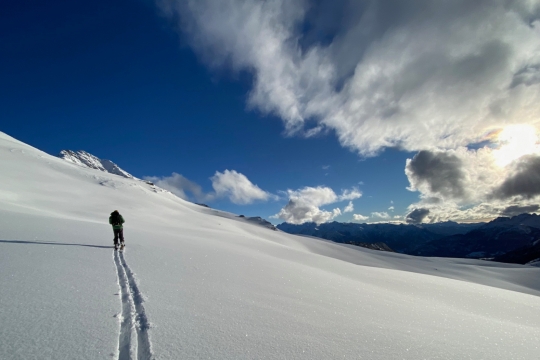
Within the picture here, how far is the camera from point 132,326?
4.85 m

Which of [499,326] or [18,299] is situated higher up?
[18,299]

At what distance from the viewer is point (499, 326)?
886 centimetres

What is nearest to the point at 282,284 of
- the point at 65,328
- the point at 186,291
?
the point at 186,291

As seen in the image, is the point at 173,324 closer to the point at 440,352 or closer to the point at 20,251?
the point at 440,352

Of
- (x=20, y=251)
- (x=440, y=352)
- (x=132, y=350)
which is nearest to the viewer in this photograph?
(x=132, y=350)

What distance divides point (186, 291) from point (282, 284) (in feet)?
12.9

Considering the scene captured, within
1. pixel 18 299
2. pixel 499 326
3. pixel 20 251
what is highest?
pixel 20 251

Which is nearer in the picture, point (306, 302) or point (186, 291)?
point (186, 291)

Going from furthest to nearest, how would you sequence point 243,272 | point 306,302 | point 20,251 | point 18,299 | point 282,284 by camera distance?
point 243,272 → point 282,284 → point 20,251 → point 306,302 → point 18,299

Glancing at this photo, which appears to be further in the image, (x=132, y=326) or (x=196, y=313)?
(x=196, y=313)

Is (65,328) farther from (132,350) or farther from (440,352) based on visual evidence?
(440,352)

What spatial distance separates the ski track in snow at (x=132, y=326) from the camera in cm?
409

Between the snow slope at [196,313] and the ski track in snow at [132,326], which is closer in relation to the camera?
the ski track in snow at [132,326]

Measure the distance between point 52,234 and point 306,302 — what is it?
12623 mm
